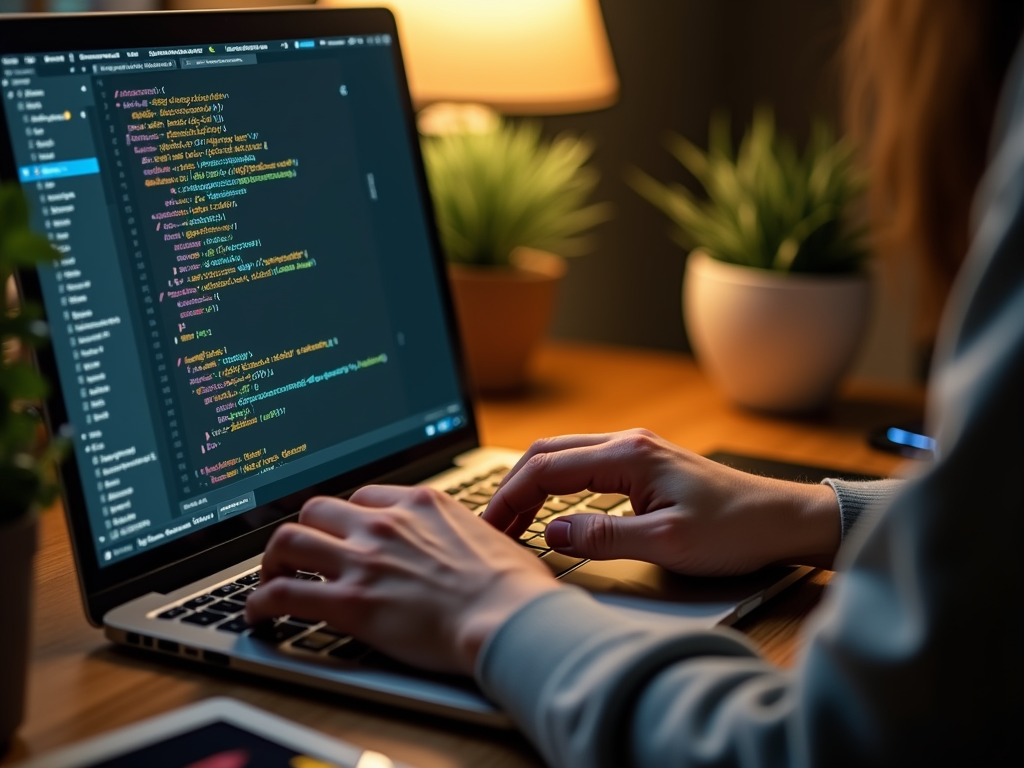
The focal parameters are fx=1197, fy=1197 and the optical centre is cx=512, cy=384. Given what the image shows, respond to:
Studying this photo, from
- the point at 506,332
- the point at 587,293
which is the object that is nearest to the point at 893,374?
the point at 587,293

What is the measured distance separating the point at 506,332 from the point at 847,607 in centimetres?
87

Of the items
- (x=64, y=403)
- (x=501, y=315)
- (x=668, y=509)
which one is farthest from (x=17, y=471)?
(x=501, y=315)

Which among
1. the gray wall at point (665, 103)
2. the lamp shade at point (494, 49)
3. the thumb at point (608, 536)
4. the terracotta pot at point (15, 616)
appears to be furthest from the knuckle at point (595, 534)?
the gray wall at point (665, 103)

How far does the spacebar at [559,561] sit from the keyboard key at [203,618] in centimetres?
21

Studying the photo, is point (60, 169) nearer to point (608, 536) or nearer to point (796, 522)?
point (608, 536)

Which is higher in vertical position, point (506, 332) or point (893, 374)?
point (506, 332)

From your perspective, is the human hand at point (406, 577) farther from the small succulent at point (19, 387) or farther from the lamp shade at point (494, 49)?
the lamp shade at point (494, 49)

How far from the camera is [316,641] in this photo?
0.65 meters

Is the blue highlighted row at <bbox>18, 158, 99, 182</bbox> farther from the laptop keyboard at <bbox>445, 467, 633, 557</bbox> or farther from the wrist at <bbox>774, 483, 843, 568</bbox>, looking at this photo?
the wrist at <bbox>774, 483, 843, 568</bbox>

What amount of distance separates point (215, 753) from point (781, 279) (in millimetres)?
895

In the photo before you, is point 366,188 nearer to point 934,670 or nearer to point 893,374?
point 934,670

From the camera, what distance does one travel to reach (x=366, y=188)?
0.94 meters

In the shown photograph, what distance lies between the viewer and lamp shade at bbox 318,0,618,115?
4.55 feet

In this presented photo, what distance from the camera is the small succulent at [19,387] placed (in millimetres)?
504
